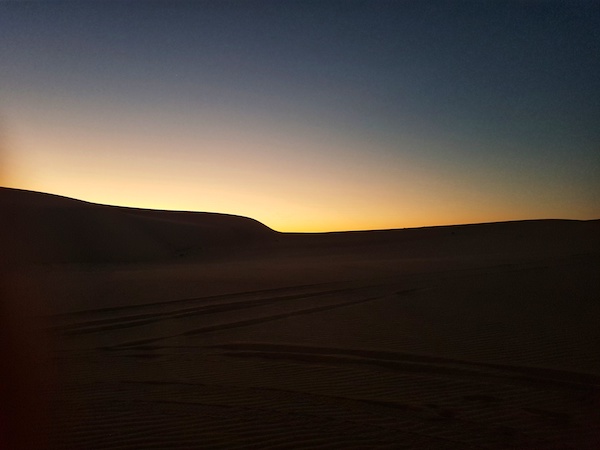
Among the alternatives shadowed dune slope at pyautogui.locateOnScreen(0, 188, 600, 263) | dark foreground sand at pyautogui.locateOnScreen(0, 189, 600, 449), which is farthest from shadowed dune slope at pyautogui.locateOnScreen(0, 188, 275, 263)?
dark foreground sand at pyautogui.locateOnScreen(0, 189, 600, 449)

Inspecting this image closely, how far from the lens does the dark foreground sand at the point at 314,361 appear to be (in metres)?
4.81

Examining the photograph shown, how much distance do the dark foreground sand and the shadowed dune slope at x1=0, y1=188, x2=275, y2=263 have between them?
498 inches

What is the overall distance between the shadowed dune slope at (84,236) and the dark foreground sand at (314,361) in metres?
12.6

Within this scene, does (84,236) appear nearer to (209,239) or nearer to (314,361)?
(209,239)

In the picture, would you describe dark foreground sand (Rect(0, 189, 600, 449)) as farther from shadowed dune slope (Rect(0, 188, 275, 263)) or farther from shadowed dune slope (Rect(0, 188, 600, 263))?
shadowed dune slope (Rect(0, 188, 600, 263))

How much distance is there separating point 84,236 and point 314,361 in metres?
30.7

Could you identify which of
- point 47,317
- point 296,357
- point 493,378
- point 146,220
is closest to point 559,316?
point 493,378

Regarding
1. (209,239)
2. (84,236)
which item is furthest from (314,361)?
(209,239)

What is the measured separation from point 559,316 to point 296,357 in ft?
19.8

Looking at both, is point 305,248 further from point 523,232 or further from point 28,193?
point 28,193

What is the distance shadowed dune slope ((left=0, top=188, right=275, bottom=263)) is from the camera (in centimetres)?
3027

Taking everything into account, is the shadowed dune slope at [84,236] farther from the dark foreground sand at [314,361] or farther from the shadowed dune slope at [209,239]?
the dark foreground sand at [314,361]

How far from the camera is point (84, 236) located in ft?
111

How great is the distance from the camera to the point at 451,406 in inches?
212
